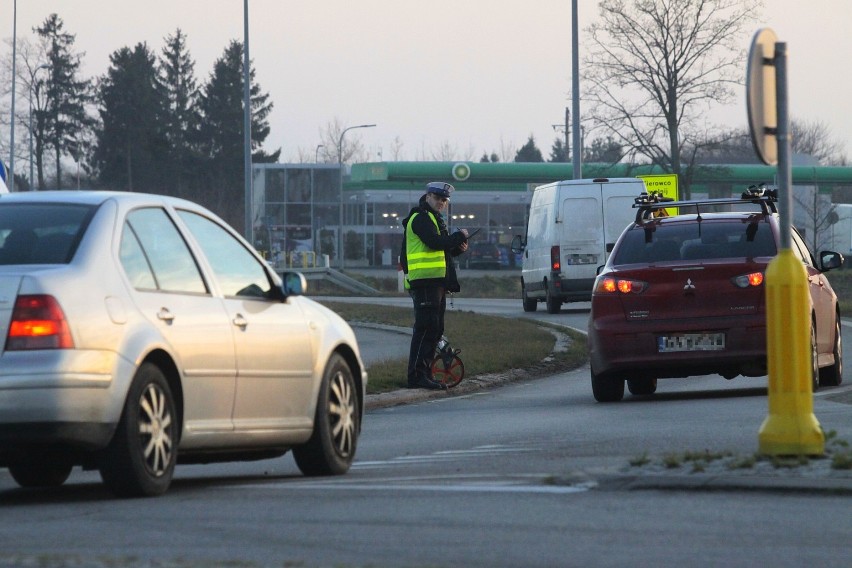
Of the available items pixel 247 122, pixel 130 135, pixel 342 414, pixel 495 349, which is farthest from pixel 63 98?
pixel 342 414

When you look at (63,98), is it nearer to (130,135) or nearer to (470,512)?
(130,135)

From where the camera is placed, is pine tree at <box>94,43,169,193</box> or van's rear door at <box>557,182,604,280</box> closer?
van's rear door at <box>557,182,604,280</box>

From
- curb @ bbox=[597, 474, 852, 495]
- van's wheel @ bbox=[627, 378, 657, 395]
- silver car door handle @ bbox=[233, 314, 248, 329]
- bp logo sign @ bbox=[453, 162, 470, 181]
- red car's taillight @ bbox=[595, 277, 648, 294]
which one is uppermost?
bp logo sign @ bbox=[453, 162, 470, 181]

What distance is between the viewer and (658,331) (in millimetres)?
13898

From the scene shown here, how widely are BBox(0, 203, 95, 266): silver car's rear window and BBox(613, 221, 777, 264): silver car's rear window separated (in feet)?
23.3

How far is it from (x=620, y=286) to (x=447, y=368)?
2.95 m

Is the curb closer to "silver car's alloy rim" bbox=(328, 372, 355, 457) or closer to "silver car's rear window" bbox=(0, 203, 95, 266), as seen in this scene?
"silver car's alloy rim" bbox=(328, 372, 355, 457)

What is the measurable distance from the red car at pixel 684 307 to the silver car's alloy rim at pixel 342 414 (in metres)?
4.78

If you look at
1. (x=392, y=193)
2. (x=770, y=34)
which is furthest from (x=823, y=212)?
(x=770, y=34)

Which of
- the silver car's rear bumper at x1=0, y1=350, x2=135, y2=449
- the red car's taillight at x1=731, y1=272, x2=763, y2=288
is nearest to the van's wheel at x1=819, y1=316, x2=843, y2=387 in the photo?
the red car's taillight at x1=731, y1=272, x2=763, y2=288

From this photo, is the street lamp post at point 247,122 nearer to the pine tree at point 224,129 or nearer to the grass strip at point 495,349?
the grass strip at point 495,349

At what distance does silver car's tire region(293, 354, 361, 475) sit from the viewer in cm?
912

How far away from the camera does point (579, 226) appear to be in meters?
32.1

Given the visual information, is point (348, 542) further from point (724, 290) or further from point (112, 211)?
point (724, 290)
